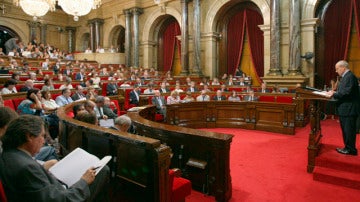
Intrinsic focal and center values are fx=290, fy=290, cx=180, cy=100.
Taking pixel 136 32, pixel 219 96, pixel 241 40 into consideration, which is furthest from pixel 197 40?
pixel 219 96

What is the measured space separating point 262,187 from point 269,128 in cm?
343

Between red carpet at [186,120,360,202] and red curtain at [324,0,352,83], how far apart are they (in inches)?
194

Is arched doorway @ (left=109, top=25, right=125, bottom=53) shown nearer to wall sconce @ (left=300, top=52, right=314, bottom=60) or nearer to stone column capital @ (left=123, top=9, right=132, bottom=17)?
stone column capital @ (left=123, top=9, right=132, bottom=17)

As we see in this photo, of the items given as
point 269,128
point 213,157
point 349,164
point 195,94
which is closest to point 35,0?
point 195,94

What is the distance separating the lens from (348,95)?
142 inches

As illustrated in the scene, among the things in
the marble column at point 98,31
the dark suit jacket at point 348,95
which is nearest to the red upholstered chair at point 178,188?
the dark suit jacket at point 348,95

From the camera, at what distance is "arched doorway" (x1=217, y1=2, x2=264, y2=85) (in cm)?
1188

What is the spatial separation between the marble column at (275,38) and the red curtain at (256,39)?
1.64 meters

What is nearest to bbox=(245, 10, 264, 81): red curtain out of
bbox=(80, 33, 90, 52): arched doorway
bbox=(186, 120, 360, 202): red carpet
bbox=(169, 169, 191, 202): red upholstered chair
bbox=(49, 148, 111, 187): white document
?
bbox=(186, 120, 360, 202): red carpet

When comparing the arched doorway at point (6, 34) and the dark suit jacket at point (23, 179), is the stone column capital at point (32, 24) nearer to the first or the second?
the arched doorway at point (6, 34)

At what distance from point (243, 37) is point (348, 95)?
29.9 feet

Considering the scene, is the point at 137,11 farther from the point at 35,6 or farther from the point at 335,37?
the point at 335,37

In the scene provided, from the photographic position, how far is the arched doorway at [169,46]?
14.8 meters

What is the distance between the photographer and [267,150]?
16.3ft
